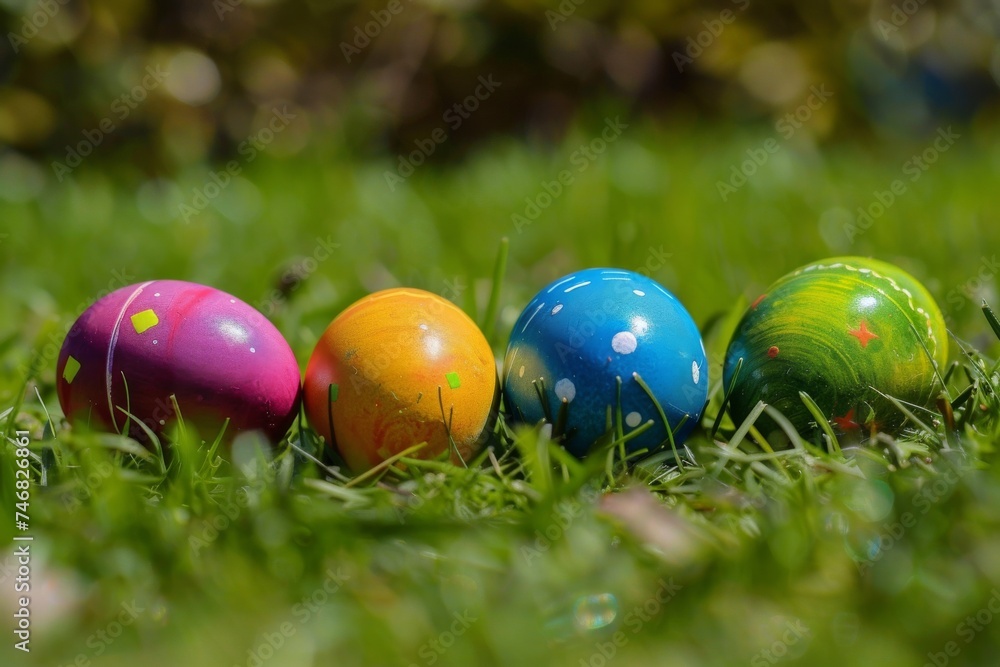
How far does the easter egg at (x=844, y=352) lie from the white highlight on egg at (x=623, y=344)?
0.29 m

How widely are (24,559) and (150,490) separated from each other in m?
0.33

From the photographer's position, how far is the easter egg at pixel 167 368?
2047mm

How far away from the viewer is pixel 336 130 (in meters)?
5.51

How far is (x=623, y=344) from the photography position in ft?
6.84

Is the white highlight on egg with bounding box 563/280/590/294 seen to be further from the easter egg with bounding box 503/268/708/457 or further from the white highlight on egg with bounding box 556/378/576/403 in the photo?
the white highlight on egg with bounding box 556/378/576/403

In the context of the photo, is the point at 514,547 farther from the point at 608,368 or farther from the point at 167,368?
the point at 167,368

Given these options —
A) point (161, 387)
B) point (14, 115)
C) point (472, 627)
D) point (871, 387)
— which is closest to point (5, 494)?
point (161, 387)

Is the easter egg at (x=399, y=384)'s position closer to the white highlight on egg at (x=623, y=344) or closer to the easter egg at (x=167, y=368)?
the easter egg at (x=167, y=368)

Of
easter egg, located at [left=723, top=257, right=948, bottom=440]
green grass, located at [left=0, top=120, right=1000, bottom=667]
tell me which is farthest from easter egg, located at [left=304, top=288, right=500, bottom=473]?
easter egg, located at [left=723, top=257, right=948, bottom=440]

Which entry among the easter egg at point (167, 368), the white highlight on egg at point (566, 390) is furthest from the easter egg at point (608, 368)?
the easter egg at point (167, 368)

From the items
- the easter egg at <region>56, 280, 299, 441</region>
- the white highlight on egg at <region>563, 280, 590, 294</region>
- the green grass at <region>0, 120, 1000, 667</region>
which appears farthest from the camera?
the white highlight on egg at <region>563, 280, 590, 294</region>

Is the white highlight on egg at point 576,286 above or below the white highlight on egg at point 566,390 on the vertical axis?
above

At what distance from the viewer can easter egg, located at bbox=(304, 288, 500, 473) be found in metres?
2.06

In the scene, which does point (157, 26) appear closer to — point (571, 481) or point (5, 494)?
point (5, 494)
